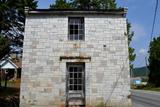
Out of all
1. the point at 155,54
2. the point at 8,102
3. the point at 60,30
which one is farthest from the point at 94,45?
the point at 155,54

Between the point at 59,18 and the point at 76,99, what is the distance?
466 centimetres

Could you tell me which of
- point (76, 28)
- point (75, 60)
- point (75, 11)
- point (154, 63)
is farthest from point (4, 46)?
point (154, 63)

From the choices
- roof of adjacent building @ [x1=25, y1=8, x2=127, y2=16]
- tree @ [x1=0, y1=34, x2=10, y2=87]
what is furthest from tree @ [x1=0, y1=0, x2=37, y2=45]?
roof of adjacent building @ [x1=25, y1=8, x2=127, y2=16]

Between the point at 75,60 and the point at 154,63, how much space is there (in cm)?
4739

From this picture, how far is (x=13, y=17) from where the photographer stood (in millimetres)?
28641

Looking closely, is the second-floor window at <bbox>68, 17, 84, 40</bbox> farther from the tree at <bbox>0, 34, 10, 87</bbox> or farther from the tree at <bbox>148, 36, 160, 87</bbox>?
the tree at <bbox>148, 36, 160, 87</bbox>

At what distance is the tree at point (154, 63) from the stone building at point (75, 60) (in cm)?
4457

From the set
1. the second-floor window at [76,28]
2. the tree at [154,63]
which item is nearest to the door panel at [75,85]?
the second-floor window at [76,28]

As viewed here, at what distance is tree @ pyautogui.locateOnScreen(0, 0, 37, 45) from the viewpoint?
27719 mm

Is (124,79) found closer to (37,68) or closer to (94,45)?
(94,45)

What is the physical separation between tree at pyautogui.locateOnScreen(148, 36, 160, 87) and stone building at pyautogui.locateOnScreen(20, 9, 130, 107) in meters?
44.6

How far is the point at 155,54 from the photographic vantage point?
2483 inches

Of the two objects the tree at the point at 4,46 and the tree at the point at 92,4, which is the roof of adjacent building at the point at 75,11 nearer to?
the tree at the point at 4,46

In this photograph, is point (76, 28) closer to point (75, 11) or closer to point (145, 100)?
point (75, 11)
